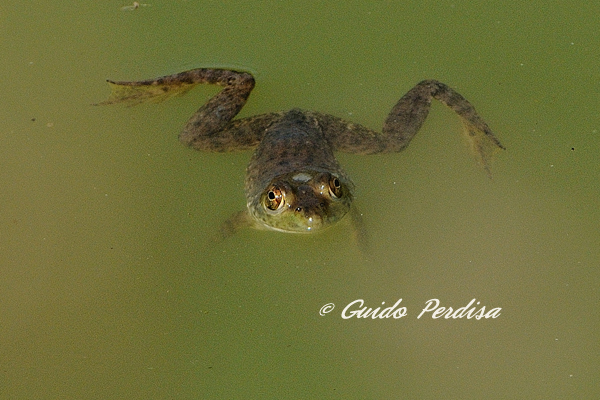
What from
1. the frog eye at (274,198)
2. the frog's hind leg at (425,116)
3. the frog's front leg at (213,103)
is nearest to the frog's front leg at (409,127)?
the frog's hind leg at (425,116)

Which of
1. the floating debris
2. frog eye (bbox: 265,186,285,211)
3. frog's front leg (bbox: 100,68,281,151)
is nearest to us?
frog eye (bbox: 265,186,285,211)

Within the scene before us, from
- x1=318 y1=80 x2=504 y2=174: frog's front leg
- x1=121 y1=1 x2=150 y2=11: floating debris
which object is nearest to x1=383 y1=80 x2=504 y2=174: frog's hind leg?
x1=318 y1=80 x2=504 y2=174: frog's front leg

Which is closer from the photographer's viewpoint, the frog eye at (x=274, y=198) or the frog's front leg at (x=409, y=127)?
the frog eye at (x=274, y=198)

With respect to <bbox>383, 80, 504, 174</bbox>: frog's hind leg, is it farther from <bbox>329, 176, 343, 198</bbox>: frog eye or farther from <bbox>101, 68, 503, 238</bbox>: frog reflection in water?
<bbox>329, 176, 343, 198</bbox>: frog eye

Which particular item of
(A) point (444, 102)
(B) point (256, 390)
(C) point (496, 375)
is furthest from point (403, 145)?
(B) point (256, 390)

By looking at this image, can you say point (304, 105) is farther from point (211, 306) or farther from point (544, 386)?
point (544, 386)

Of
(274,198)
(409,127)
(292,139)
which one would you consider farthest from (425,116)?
(274,198)

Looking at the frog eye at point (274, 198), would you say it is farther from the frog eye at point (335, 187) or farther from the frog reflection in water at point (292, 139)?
the frog eye at point (335, 187)
